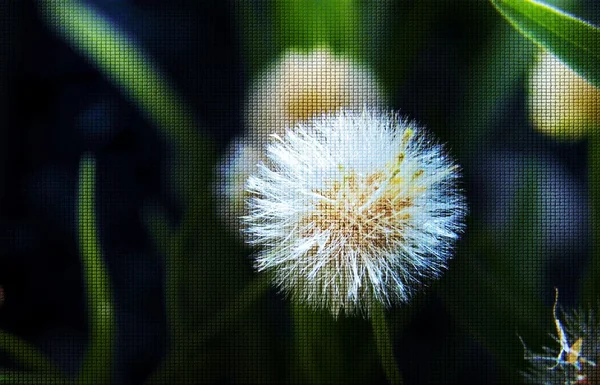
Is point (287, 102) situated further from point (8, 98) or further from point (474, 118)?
point (8, 98)

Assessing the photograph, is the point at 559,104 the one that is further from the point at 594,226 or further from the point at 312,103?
the point at 312,103

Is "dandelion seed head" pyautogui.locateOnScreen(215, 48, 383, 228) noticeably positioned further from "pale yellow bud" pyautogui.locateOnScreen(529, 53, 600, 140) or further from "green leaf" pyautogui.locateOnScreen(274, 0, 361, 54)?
"pale yellow bud" pyautogui.locateOnScreen(529, 53, 600, 140)

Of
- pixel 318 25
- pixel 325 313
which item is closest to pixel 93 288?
pixel 325 313

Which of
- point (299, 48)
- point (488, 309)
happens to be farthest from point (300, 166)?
point (488, 309)

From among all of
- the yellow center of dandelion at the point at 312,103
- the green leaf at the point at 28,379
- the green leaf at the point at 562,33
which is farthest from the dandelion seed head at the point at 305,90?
the green leaf at the point at 28,379

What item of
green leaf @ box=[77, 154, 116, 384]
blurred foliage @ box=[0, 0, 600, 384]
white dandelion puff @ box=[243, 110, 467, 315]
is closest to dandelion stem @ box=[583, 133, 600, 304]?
blurred foliage @ box=[0, 0, 600, 384]
